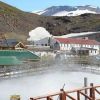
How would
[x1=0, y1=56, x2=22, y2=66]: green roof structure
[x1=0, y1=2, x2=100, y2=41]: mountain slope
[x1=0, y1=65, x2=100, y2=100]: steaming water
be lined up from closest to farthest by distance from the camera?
[x1=0, y1=65, x2=100, y2=100]: steaming water
[x1=0, y1=56, x2=22, y2=66]: green roof structure
[x1=0, y1=2, x2=100, y2=41]: mountain slope

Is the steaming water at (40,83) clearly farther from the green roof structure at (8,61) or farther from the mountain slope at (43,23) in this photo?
the mountain slope at (43,23)

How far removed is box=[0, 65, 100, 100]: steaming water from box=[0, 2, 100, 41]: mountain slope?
314 feet

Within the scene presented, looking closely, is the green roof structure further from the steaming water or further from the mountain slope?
the mountain slope

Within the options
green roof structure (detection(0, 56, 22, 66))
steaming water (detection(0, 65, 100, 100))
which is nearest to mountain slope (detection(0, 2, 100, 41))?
green roof structure (detection(0, 56, 22, 66))

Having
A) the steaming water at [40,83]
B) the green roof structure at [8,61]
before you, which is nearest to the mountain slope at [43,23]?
the green roof structure at [8,61]

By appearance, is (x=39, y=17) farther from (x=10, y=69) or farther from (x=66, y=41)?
(x=10, y=69)

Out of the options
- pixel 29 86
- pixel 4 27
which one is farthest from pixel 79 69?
pixel 4 27

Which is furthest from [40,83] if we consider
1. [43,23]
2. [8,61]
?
[43,23]

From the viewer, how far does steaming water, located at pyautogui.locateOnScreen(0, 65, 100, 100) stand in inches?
1310

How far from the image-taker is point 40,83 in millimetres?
39812

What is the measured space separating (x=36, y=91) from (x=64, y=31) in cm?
13590

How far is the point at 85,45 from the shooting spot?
92.1m

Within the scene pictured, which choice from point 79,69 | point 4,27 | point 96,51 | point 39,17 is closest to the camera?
point 79,69

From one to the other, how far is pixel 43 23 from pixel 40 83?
470 feet
